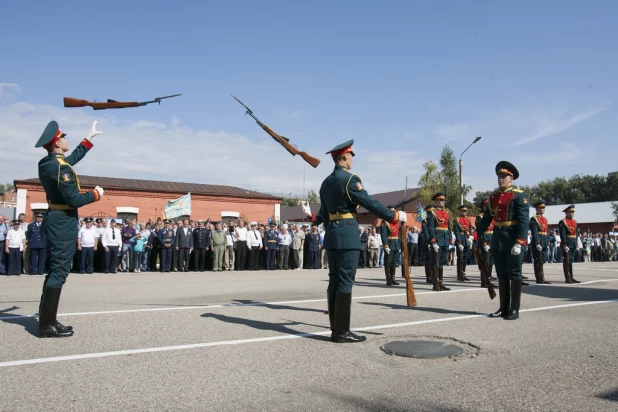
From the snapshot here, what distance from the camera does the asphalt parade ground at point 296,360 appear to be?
11.4 feet

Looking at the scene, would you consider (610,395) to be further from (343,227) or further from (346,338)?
(343,227)

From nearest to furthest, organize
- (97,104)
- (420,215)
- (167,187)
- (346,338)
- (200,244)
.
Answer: (346,338), (97,104), (200,244), (420,215), (167,187)

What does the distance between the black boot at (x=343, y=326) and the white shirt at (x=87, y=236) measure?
1328 cm

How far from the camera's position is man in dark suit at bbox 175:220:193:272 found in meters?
18.5

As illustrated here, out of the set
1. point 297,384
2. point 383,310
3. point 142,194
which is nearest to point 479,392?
point 297,384

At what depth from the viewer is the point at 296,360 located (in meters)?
4.57

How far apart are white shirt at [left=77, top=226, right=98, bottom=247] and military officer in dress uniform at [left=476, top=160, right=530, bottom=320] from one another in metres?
13.4

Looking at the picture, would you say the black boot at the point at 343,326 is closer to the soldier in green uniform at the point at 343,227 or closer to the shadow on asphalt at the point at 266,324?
the soldier in green uniform at the point at 343,227

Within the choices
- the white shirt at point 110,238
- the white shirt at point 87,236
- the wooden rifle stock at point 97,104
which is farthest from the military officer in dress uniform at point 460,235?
the white shirt at point 87,236

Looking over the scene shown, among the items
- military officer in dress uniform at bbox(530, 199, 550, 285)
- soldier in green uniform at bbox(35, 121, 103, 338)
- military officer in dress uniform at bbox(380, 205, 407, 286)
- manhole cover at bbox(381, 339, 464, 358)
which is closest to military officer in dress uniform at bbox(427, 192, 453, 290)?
military officer in dress uniform at bbox(380, 205, 407, 286)

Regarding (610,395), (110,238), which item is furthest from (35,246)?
(610,395)

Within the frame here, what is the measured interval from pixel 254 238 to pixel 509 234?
556 inches

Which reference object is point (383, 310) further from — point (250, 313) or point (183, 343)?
point (183, 343)

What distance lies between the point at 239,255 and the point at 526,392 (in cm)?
1703
